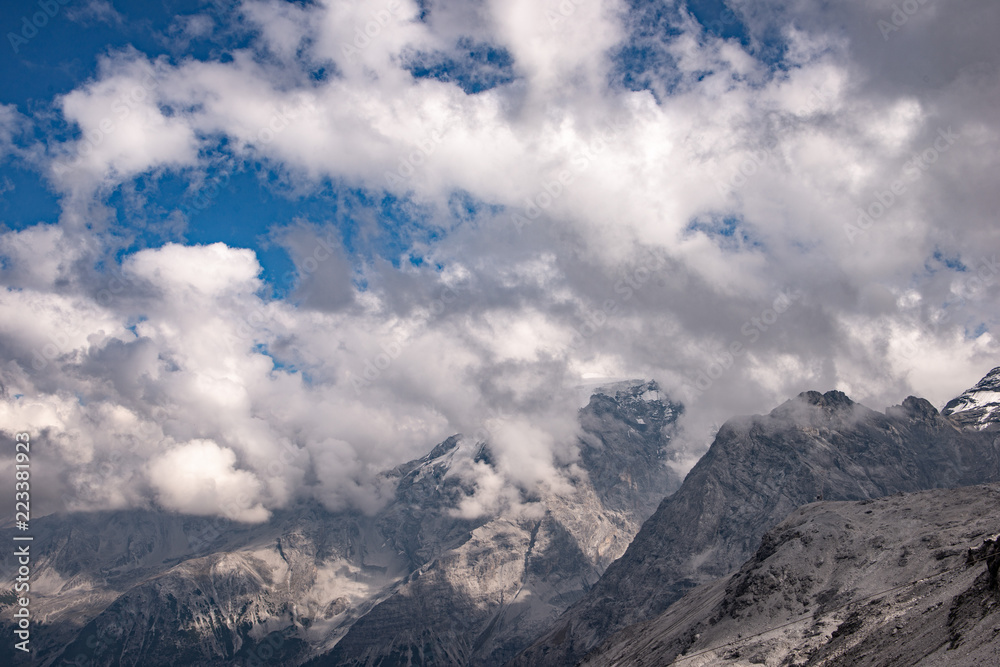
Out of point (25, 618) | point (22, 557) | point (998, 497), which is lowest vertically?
point (998, 497)

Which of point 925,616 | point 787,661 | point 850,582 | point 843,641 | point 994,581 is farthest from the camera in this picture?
point 850,582

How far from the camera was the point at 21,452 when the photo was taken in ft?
398

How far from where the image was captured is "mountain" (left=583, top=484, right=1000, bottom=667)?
4094 inches

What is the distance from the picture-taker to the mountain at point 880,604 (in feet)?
341

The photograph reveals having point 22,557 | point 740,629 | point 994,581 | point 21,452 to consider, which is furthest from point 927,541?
point 22,557

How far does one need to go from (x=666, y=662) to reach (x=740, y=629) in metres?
28.8

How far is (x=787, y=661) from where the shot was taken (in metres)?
147

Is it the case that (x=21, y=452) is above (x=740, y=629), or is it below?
above

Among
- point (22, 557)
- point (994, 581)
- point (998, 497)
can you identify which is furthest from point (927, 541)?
point (22, 557)

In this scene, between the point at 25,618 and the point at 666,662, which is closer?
the point at 25,618

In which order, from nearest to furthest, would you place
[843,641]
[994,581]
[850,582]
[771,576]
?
[994,581] → [843,641] → [850,582] → [771,576]

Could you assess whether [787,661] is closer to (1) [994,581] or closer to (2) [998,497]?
(1) [994,581]

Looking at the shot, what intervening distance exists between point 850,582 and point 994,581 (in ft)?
267

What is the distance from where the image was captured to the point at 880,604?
150875 mm
